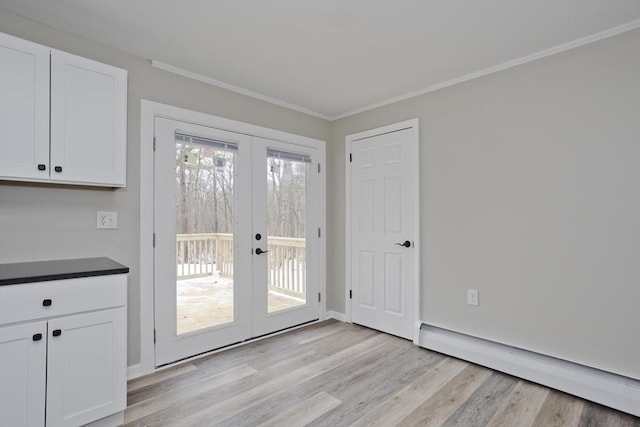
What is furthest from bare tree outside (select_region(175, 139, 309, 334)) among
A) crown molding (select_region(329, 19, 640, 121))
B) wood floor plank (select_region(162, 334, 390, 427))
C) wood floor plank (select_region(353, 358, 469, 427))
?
wood floor plank (select_region(353, 358, 469, 427))

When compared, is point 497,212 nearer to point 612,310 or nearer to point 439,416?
point 612,310

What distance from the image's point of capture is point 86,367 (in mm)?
1763

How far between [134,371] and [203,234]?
1.14m

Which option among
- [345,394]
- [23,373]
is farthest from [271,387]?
[23,373]

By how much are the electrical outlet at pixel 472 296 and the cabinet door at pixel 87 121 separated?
111 inches

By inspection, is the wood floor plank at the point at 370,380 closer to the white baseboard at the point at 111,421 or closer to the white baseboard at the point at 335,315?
the white baseboard at the point at 335,315

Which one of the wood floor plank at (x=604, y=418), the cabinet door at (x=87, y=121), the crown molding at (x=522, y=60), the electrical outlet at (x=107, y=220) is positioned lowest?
the wood floor plank at (x=604, y=418)

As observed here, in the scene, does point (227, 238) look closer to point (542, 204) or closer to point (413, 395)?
point (413, 395)

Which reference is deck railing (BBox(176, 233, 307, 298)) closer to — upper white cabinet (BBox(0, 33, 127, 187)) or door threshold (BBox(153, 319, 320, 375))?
door threshold (BBox(153, 319, 320, 375))

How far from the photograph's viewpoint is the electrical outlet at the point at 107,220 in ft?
7.65

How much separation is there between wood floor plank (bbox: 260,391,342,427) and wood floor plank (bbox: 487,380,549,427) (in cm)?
97

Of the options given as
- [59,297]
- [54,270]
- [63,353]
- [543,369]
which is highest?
[54,270]

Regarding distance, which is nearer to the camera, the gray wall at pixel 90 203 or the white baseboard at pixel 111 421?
the white baseboard at pixel 111 421

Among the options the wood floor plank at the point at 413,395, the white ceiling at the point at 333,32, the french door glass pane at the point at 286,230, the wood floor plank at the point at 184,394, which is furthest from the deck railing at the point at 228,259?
the wood floor plank at the point at 413,395
